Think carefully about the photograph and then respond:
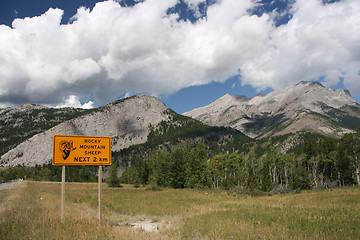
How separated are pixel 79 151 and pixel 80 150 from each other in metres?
0.08

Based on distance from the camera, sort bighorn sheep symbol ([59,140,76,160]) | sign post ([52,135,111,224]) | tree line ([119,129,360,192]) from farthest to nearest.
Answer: tree line ([119,129,360,192]), bighorn sheep symbol ([59,140,76,160]), sign post ([52,135,111,224])

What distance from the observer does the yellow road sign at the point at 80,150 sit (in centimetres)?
1294

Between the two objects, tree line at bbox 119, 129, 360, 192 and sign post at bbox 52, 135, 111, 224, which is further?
Answer: tree line at bbox 119, 129, 360, 192

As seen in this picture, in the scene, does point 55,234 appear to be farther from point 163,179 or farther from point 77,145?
point 163,179

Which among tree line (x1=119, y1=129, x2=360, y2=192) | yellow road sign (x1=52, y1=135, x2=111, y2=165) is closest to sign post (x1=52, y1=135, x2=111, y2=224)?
yellow road sign (x1=52, y1=135, x2=111, y2=165)

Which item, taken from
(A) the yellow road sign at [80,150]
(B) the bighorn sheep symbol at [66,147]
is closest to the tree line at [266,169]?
(A) the yellow road sign at [80,150]

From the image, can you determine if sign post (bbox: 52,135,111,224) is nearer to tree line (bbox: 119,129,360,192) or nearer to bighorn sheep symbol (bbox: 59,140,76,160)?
bighorn sheep symbol (bbox: 59,140,76,160)

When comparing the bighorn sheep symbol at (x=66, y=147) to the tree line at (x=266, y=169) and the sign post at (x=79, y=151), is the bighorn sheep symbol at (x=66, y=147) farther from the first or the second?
the tree line at (x=266, y=169)

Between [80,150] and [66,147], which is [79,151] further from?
A: [66,147]

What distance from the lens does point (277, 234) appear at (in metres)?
10.7

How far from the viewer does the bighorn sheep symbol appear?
13079mm

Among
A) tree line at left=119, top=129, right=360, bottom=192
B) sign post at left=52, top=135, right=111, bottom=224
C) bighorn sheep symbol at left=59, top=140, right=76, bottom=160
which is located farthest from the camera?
tree line at left=119, top=129, right=360, bottom=192

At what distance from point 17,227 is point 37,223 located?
102 centimetres

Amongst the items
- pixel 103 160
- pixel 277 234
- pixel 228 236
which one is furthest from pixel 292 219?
pixel 103 160
